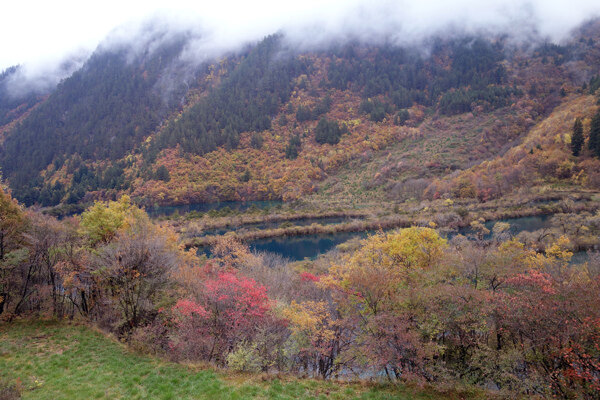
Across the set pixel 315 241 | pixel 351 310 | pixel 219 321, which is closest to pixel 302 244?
pixel 315 241

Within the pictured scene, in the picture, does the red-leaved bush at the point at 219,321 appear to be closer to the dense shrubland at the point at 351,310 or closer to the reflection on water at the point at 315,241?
the dense shrubland at the point at 351,310

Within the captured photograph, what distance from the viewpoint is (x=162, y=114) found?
586ft

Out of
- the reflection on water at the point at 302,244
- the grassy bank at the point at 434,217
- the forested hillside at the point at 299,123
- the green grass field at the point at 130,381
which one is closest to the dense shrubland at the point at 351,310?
the green grass field at the point at 130,381

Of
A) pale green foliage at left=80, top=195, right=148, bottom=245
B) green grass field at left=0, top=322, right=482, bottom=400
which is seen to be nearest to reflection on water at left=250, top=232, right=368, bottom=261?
pale green foliage at left=80, top=195, right=148, bottom=245

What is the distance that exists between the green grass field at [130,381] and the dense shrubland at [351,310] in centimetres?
131

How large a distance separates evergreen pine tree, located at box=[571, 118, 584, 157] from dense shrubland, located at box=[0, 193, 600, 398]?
204 feet

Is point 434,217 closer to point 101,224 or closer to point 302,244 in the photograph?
point 302,244

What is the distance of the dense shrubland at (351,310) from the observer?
1234 centimetres

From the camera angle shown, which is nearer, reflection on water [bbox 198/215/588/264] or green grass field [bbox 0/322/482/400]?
green grass field [bbox 0/322/482/400]

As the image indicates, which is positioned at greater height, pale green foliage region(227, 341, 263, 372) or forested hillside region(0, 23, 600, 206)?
forested hillside region(0, 23, 600, 206)

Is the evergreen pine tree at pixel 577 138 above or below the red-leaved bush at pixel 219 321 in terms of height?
above

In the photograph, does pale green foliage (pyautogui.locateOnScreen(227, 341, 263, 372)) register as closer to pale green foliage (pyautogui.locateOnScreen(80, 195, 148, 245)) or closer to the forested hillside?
pale green foliage (pyautogui.locateOnScreen(80, 195, 148, 245))

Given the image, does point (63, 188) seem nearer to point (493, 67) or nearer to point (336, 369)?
point (336, 369)

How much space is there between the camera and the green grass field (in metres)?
12.2
